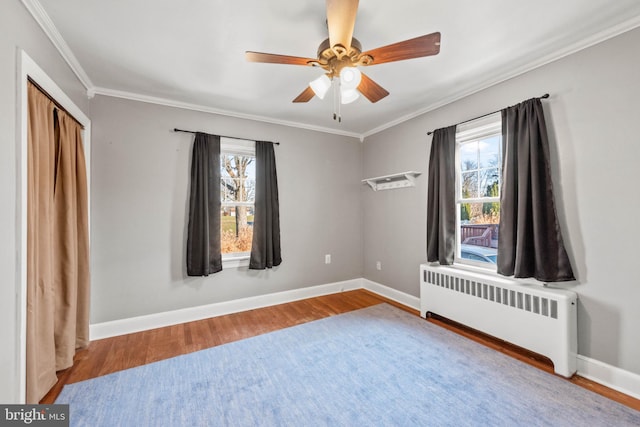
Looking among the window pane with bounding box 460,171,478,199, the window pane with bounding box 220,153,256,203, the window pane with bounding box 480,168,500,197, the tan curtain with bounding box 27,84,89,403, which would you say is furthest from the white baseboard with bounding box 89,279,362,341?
the window pane with bounding box 480,168,500,197

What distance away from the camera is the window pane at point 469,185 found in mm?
2725

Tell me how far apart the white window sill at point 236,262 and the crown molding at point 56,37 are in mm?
2191

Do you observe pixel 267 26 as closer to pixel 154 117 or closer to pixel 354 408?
pixel 154 117

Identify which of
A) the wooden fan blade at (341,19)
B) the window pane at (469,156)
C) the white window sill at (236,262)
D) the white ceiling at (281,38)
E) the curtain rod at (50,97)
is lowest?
the white window sill at (236,262)

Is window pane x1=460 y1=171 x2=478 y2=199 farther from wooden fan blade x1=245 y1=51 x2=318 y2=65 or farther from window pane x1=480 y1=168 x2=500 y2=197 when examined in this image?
wooden fan blade x1=245 y1=51 x2=318 y2=65

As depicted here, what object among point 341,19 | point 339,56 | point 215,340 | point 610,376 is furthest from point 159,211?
point 610,376

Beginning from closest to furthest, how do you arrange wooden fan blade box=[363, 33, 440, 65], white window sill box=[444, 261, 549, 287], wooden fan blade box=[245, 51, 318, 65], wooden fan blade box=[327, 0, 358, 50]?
1. wooden fan blade box=[327, 0, 358, 50]
2. wooden fan blade box=[363, 33, 440, 65]
3. wooden fan blade box=[245, 51, 318, 65]
4. white window sill box=[444, 261, 549, 287]

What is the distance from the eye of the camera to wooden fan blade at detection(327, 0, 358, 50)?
47.9 inches

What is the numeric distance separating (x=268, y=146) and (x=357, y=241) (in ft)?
6.50

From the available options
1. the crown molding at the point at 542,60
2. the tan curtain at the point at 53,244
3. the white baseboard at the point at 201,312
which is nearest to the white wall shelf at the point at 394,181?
the crown molding at the point at 542,60

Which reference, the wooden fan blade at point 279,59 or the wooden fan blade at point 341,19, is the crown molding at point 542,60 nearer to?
the wooden fan blade at point 341,19

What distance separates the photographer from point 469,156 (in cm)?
279

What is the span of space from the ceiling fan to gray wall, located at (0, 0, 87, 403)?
119cm

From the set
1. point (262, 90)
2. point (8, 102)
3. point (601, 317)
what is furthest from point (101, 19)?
point (601, 317)
